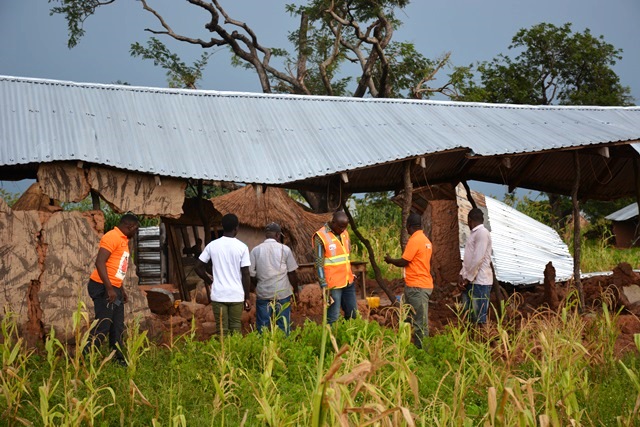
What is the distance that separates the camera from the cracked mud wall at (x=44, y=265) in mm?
9445

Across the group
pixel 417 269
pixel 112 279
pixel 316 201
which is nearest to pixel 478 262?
pixel 417 269

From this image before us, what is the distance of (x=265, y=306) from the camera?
9.42m

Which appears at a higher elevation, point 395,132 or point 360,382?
point 395,132

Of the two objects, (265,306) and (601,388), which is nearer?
(601,388)

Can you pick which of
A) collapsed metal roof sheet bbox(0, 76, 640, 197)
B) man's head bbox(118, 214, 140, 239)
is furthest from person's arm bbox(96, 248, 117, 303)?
collapsed metal roof sheet bbox(0, 76, 640, 197)

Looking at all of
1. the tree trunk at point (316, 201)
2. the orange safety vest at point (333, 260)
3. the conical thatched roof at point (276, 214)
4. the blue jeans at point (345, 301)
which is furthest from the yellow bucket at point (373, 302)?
the tree trunk at point (316, 201)

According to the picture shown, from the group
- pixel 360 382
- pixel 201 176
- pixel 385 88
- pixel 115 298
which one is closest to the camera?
pixel 360 382

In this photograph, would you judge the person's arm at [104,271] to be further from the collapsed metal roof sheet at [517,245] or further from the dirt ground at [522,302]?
the collapsed metal roof sheet at [517,245]

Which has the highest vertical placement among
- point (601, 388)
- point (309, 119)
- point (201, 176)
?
point (309, 119)

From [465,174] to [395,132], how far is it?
1.82m

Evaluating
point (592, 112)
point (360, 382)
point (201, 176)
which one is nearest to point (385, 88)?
point (592, 112)

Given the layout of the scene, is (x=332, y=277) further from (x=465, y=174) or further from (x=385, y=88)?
(x=385, y=88)

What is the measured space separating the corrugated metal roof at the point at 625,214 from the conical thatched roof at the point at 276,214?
71.3ft

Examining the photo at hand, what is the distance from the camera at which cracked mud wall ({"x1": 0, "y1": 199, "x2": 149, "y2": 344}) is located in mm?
9445
